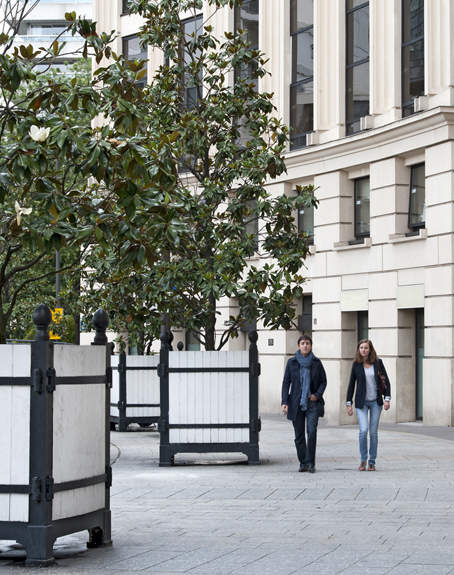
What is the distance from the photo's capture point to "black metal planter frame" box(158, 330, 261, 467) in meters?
14.2

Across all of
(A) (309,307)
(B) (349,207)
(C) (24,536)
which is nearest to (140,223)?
(C) (24,536)

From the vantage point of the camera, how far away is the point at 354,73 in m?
26.4

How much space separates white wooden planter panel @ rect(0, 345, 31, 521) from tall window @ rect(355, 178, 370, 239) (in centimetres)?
1904

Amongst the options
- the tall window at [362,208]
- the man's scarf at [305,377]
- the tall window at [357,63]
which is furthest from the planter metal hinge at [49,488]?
the tall window at [357,63]

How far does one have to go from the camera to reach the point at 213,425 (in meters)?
14.2

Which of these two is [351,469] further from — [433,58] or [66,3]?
[66,3]

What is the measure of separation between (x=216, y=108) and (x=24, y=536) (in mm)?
9438

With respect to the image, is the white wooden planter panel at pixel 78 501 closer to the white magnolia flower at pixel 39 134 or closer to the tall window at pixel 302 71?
the white magnolia flower at pixel 39 134

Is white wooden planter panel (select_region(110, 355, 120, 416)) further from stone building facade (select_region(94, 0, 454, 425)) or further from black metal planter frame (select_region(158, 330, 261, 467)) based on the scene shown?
black metal planter frame (select_region(158, 330, 261, 467))

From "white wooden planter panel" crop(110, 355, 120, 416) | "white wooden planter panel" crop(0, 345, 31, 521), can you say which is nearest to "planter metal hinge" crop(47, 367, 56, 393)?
"white wooden planter panel" crop(0, 345, 31, 521)

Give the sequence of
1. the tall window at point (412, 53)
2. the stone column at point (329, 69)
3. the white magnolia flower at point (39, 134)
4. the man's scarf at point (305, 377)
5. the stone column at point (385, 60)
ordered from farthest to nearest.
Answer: the stone column at point (329, 69) < the stone column at point (385, 60) < the tall window at point (412, 53) < the man's scarf at point (305, 377) < the white magnolia flower at point (39, 134)

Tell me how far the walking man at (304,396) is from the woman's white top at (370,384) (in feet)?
2.00

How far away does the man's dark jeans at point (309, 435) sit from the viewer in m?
13.3

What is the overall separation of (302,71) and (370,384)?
54.8 ft
